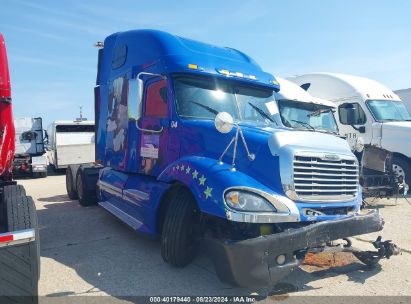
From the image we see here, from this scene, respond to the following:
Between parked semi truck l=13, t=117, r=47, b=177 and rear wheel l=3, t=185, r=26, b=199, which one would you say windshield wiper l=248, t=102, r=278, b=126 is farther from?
parked semi truck l=13, t=117, r=47, b=177

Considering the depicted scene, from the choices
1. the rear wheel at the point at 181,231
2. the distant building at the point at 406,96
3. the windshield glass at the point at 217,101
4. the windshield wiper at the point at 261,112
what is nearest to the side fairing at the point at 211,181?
the rear wheel at the point at 181,231

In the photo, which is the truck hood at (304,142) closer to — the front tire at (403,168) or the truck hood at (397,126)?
the front tire at (403,168)

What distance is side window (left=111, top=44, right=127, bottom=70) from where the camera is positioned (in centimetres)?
675

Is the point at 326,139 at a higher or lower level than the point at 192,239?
higher

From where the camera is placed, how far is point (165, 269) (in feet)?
15.3

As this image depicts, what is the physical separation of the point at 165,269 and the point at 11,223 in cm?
187

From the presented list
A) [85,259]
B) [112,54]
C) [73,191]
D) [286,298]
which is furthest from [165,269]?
[73,191]

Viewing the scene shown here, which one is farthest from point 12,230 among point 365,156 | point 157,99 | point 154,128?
point 365,156

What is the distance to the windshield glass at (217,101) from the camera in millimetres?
5020

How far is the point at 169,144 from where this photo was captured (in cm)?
513

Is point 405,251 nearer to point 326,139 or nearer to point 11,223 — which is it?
point 326,139

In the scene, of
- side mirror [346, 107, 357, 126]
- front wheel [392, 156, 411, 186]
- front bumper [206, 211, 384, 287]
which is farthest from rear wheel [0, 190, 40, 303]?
front wheel [392, 156, 411, 186]

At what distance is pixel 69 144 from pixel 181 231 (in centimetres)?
1687

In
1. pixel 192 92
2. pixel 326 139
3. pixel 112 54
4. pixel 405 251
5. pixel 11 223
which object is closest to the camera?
pixel 11 223
